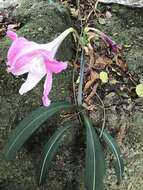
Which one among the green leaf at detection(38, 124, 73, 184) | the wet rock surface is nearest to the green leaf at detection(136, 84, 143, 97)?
the wet rock surface

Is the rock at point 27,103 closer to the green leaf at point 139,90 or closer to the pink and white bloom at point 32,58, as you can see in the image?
the green leaf at point 139,90

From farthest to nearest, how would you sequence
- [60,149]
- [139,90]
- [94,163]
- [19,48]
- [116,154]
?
1. [139,90]
2. [60,149]
3. [116,154]
4. [94,163]
5. [19,48]

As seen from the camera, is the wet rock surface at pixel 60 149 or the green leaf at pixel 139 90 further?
the green leaf at pixel 139 90

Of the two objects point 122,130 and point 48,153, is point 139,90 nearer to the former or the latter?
point 122,130

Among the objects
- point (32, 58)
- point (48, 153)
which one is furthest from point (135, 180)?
point (32, 58)

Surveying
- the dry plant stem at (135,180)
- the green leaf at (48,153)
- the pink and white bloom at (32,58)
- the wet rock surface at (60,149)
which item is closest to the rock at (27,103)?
the wet rock surface at (60,149)

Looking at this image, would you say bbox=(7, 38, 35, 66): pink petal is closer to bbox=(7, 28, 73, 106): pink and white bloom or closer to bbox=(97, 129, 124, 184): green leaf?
bbox=(7, 28, 73, 106): pink and white bloom

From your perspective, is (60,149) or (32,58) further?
(60,149)
